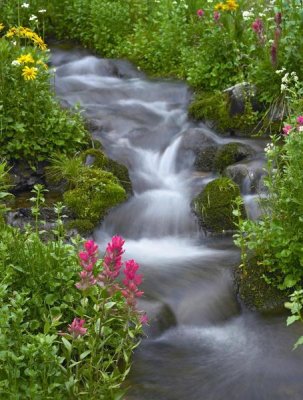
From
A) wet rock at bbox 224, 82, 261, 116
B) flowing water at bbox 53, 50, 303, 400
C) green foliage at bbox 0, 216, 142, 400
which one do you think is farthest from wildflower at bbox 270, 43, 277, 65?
green foliage at bbox 0, 216, 142, 400

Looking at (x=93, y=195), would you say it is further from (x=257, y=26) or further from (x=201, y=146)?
(x=257, y=26)

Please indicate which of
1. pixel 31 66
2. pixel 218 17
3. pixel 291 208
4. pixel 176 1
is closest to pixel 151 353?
pixel 291 208

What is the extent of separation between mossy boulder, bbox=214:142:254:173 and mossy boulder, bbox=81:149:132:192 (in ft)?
3.38

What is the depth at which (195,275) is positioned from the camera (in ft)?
15.7

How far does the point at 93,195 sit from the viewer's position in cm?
599

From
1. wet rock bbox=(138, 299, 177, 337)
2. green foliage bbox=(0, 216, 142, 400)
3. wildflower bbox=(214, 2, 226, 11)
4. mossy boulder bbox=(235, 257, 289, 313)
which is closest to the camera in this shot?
green foliage bbox=(0, 216, 142, 400)

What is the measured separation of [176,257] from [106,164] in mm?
1707

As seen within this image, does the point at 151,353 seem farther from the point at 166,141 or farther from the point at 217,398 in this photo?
the point at 166,141

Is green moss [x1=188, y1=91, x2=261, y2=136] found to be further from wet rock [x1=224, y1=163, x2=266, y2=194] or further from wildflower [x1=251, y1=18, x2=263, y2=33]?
wet rock [x1=224, y1=163, x2=266, y2=194]

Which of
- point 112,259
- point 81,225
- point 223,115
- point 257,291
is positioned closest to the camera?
point 112,259

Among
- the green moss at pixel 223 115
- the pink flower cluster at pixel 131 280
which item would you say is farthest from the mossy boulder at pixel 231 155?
the pink flower cluster at pixel 131 280

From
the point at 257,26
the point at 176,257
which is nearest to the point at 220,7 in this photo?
the point at 257,26

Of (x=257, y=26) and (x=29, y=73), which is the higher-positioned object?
(x=257, y=26)

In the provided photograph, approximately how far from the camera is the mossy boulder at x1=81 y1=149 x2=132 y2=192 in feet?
21.3
